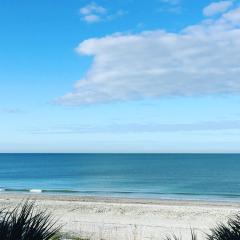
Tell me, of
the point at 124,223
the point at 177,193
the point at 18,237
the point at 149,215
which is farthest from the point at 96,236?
the point at 177,193

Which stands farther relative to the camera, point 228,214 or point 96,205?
point 96,205

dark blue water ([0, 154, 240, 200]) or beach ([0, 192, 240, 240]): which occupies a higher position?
beach ([0, 192, 240, 240])

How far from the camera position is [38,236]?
5.29 metres

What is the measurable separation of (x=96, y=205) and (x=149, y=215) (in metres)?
5.27

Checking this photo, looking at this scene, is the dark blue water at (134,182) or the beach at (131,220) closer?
the beach at (131,220)

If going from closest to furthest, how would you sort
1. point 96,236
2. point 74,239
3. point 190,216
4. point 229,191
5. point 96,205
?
point 74,239 → point 96,236 → point 190,216 → point 96,205 → point 229,191

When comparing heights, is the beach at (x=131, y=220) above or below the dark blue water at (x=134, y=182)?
above

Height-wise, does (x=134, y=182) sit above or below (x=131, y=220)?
below

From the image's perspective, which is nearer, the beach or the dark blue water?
the beach

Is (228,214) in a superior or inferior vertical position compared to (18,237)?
inferior

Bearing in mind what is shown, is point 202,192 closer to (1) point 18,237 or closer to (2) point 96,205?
(2) point 96,205

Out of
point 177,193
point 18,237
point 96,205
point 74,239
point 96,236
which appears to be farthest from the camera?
point 177,193

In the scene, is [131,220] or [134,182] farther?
[134,182]

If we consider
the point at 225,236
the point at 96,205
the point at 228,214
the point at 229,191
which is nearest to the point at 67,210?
the point at 96,205
